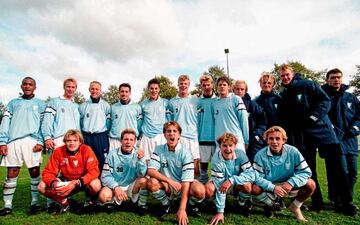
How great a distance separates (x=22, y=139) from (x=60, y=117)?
0.81 m

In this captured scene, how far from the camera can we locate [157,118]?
6.48 metres

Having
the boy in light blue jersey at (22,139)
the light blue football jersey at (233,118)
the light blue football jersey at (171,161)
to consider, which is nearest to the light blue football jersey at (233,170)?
the light blue football jersey at (171,161)

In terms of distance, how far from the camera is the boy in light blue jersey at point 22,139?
18.2ft

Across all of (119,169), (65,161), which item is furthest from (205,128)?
(65,161)

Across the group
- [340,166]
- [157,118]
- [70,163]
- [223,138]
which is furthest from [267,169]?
[70,163]

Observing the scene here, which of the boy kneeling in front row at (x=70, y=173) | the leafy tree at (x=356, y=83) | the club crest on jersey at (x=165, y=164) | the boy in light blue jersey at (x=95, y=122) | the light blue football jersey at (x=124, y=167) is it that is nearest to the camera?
the boy kneeling in front row at (x=70, y=173)

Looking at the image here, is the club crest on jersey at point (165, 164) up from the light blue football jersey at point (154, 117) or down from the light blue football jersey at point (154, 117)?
down

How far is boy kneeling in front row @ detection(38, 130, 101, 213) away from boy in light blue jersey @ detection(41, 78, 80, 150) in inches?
22.9

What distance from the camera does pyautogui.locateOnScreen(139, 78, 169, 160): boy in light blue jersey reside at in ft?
21.2

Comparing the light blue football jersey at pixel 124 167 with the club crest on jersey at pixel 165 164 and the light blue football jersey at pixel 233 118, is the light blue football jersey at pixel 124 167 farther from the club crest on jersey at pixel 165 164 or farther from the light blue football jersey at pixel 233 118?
the light blue football jersey at pixel 233 118

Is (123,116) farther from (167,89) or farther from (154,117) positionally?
(167,89)

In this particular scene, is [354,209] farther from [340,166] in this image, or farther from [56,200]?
[56,200]

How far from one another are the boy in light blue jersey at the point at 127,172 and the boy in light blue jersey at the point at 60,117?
1.35 meters

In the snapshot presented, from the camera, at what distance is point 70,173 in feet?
17.3
